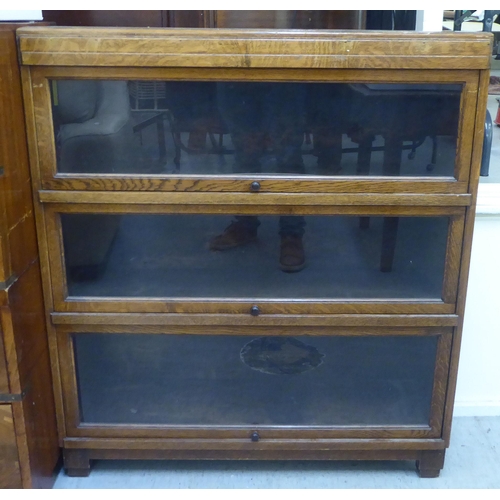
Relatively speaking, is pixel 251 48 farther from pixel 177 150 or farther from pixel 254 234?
pixel 254 234

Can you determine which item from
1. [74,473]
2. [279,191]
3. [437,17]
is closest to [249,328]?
[279,191]

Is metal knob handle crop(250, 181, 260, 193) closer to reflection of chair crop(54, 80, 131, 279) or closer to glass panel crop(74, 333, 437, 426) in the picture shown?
reflection of chair crop(54, 80, 131, 279)

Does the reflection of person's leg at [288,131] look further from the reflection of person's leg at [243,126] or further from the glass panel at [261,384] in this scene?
the glass panel at [261,384]

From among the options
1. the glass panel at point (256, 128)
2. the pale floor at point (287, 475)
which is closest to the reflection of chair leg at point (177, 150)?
the glass panel at point (256, 128)

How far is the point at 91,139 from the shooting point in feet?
3.59

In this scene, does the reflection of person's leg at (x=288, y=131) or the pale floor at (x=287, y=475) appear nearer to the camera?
the reflection of person's leg at (x=288, y=131)

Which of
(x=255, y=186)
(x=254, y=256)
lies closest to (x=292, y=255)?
(x=254, y=256)

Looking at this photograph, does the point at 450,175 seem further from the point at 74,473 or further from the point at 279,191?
the point at 74,473

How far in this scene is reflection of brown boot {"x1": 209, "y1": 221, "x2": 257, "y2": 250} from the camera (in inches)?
45.3

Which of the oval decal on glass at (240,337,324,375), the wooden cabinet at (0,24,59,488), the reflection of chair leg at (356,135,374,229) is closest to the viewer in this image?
the wooden cabinet at (0,24,59,488)

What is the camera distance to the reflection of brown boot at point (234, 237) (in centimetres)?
115

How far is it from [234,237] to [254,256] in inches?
2.3

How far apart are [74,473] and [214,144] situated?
2.70 feet

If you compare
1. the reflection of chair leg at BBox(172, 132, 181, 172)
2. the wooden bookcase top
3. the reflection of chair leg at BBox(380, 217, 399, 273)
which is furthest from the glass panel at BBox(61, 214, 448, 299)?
the wooden bookcase top
